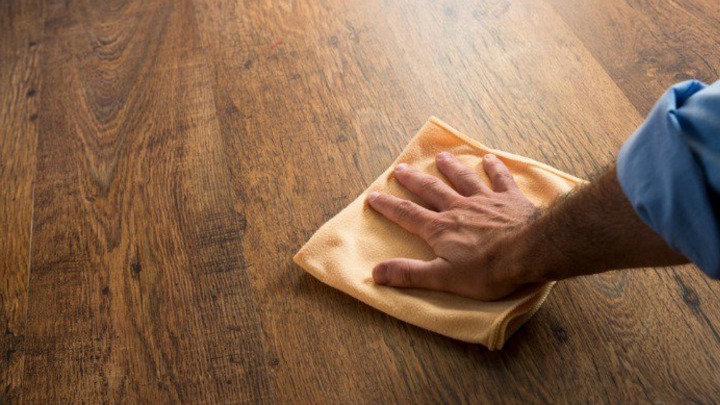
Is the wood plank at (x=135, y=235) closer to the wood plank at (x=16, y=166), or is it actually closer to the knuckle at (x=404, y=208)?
the wood plank at (x=16, y=166)

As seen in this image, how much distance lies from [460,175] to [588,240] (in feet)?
1.03

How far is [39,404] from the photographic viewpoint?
2.91ft

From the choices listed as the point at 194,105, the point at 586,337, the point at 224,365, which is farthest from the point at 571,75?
the point at 224,365

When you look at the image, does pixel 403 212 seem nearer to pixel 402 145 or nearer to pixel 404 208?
pixel 404 208

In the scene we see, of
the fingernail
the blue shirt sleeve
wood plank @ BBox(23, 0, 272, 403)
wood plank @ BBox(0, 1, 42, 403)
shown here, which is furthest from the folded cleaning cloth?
wood plank @ BBox(0, 1, 42, 403)

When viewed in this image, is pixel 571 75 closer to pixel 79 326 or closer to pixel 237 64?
pixel 237 64

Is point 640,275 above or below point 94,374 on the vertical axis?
above

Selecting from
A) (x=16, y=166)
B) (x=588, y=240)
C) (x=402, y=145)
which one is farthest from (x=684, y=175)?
(x=16, y=166)

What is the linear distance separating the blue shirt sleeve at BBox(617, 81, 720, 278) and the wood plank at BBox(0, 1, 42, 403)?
81cm

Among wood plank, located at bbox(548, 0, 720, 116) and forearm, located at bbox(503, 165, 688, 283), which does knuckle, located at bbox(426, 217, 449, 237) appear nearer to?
forearm, located at bbox(503, 165, 688, 283)

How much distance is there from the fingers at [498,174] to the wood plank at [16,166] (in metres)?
0.71

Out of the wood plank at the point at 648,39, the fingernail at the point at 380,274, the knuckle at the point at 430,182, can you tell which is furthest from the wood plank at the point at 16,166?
the wood plank at the point at 648,39

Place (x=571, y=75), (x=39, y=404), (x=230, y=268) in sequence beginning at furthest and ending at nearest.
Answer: (x=571, y=75), (x=230, y=268), (x=39, y=404)

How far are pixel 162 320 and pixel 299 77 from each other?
547mm
